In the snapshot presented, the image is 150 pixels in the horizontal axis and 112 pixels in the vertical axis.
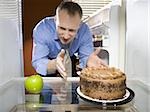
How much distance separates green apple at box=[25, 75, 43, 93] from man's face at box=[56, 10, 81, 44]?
0.18m

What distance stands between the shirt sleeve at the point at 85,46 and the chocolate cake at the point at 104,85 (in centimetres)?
20

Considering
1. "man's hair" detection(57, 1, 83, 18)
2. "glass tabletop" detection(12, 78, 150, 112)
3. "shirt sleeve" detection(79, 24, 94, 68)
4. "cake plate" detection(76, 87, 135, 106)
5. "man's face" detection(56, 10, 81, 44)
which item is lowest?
"glass tabletop" detection(12, 78, 150, 112)

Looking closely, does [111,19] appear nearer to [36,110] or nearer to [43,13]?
[43,13]

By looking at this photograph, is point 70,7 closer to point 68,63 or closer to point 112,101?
point 68,63

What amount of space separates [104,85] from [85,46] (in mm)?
279

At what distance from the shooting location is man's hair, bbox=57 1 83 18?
1.08m

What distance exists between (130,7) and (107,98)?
42 cm

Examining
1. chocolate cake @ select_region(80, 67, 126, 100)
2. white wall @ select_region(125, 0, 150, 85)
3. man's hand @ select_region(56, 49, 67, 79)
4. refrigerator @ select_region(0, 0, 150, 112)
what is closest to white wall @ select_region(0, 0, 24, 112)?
refrigerator @ select_region(0, 0, 150, 112)

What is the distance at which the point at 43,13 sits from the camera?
107 centimetres

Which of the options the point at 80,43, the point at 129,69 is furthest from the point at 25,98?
the point at 129,69

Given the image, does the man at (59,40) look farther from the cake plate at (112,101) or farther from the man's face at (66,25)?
the cake plate at (112,101)

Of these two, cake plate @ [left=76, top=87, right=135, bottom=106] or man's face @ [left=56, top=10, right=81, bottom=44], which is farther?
man's face @ [left=56, top=10, right=81, bottom=44]

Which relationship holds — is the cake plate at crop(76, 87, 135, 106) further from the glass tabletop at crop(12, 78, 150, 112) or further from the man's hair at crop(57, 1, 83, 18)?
the man's hair at crop(57, 1, 83, 18)

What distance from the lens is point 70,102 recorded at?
101cm
